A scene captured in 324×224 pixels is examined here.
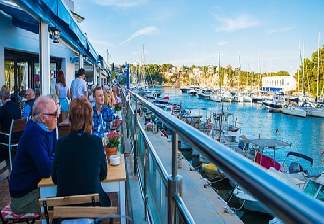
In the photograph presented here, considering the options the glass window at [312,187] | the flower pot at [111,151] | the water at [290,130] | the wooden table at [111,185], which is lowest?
the water at [290,130]

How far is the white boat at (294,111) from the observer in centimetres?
6875

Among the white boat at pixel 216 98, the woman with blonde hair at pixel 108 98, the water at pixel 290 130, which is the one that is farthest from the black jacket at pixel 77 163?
the white boat at pixel 216 98

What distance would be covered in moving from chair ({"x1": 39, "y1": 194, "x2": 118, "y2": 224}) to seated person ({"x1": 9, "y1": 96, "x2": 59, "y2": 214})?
527 mm

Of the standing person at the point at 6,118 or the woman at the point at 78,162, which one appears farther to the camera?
the standing person at the point at 6,118

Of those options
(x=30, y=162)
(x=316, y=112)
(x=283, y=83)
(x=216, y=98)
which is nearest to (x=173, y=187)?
(x=30, y=162)

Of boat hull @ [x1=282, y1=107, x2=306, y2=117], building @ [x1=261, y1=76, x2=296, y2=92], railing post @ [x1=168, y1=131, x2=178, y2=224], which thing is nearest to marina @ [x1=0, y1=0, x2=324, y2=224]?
railing post @ [x1=168, y1=131, x2=178, y2=224]

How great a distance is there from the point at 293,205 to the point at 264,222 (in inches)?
771

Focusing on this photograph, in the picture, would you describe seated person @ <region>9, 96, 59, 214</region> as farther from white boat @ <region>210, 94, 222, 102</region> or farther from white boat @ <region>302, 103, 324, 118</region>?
white boat @ <region>210, 94, 222, 102</region>

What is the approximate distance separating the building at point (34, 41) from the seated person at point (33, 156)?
1.67 m

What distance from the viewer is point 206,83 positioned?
169m

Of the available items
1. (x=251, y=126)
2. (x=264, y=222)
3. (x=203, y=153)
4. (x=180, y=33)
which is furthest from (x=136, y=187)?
(x=180, y=33)

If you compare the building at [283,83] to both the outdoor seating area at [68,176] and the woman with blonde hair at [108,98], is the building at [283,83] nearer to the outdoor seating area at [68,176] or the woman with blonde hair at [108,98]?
the woman with blonde hair at [108,98]

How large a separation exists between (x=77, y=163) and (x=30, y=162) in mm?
537

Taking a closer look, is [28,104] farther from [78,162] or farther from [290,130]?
[290,130]
